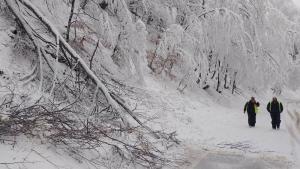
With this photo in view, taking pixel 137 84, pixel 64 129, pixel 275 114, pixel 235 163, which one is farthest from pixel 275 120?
pixel 64 129

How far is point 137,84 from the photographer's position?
19453mm

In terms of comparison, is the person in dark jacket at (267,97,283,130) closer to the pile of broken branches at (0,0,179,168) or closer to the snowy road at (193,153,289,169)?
the snowy road at (193,153,289,169)

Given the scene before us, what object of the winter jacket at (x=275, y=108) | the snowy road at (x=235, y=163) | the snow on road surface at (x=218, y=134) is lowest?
the snowy road at (x=235, y=163)

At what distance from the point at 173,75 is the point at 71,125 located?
16294mm

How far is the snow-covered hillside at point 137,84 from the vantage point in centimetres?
916

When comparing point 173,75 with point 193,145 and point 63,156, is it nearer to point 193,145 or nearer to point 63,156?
point 193,145

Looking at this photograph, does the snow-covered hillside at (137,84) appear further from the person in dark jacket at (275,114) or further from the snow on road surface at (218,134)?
the person in dark jacket at (275,114)

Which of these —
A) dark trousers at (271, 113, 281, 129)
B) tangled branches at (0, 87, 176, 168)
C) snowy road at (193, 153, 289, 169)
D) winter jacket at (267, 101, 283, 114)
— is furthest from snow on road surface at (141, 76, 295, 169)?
tangled branches at (0, 87, 176, 168)

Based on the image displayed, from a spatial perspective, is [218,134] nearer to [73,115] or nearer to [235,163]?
[235,163]

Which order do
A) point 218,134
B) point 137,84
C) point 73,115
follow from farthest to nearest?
point 137,84, point 218,134, point 73,115

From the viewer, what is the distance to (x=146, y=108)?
17391 mm

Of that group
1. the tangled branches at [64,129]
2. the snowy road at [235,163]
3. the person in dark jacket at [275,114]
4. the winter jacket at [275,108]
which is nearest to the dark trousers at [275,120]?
the person in dark jacket at [275,114]

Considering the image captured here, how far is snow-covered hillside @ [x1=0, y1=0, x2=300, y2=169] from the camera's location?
9156mm

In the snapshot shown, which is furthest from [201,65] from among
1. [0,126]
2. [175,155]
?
[0,126]
